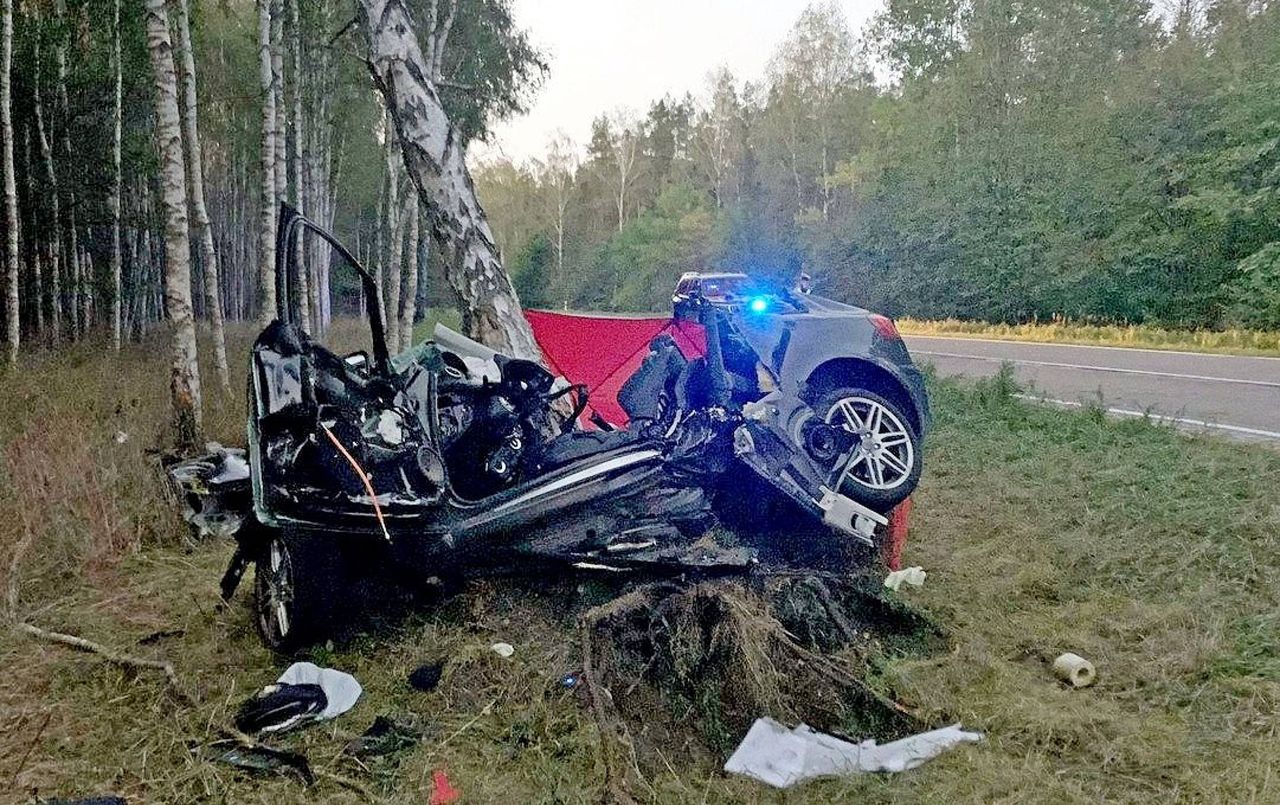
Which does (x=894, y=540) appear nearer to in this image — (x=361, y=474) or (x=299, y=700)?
(x=361, y=474)

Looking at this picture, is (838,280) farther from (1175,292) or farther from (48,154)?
(48,154)

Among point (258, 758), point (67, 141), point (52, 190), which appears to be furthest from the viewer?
point (67, 141)

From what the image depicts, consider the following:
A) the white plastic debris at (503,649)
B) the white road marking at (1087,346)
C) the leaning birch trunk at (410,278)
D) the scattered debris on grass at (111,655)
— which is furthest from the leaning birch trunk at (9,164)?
the white road marking at (1087,346)

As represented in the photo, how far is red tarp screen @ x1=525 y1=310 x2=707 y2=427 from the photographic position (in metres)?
6.09

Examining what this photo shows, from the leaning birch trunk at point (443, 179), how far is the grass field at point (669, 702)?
223 centimetres

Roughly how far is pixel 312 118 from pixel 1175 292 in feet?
66.1

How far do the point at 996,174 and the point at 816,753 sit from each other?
2489cm

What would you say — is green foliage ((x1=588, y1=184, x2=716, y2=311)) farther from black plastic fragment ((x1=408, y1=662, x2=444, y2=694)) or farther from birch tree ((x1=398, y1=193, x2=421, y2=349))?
black plastic fragment ((x1=408, y1=662, x2=444, y2=694))

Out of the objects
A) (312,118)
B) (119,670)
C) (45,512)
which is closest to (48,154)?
(312,118)

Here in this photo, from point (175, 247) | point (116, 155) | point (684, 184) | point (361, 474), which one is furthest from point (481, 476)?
point (684, 184)

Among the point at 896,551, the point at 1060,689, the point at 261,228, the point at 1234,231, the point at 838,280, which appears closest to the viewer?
the point at 1060,689

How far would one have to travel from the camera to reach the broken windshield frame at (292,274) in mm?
3484

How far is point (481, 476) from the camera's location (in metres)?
3.75

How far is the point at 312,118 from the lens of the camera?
64.6 ft
